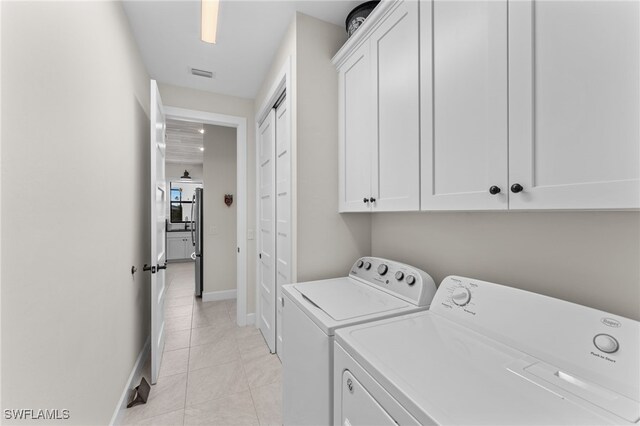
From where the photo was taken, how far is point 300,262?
1.79 m

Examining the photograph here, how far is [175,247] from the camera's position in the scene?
279 inches

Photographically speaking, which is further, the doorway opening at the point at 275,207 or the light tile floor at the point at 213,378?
the doorway opening at the point at 275,207

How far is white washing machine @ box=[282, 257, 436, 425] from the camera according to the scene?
1.11m

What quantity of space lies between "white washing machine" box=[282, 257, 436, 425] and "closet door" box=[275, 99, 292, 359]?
17.7 inches

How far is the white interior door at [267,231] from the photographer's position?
8.00 feet

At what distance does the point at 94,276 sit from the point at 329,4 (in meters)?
2.07

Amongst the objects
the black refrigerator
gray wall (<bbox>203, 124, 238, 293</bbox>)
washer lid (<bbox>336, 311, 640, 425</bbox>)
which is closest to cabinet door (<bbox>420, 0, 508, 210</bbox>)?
washer lid (<bbox>336, 311, 640, 425</bbox>)

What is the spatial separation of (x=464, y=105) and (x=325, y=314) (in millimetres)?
1004

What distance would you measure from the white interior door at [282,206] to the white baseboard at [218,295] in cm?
194

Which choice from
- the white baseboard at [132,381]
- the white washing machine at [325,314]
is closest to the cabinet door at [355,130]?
the white washing machine at [325,314]

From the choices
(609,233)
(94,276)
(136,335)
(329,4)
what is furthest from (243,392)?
(329,4)

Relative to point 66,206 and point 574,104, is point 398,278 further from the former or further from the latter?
point 66,206

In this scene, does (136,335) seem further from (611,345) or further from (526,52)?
(526,52)

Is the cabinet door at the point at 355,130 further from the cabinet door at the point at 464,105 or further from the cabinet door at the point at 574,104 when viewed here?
the cabinet door at the point at 574,104
